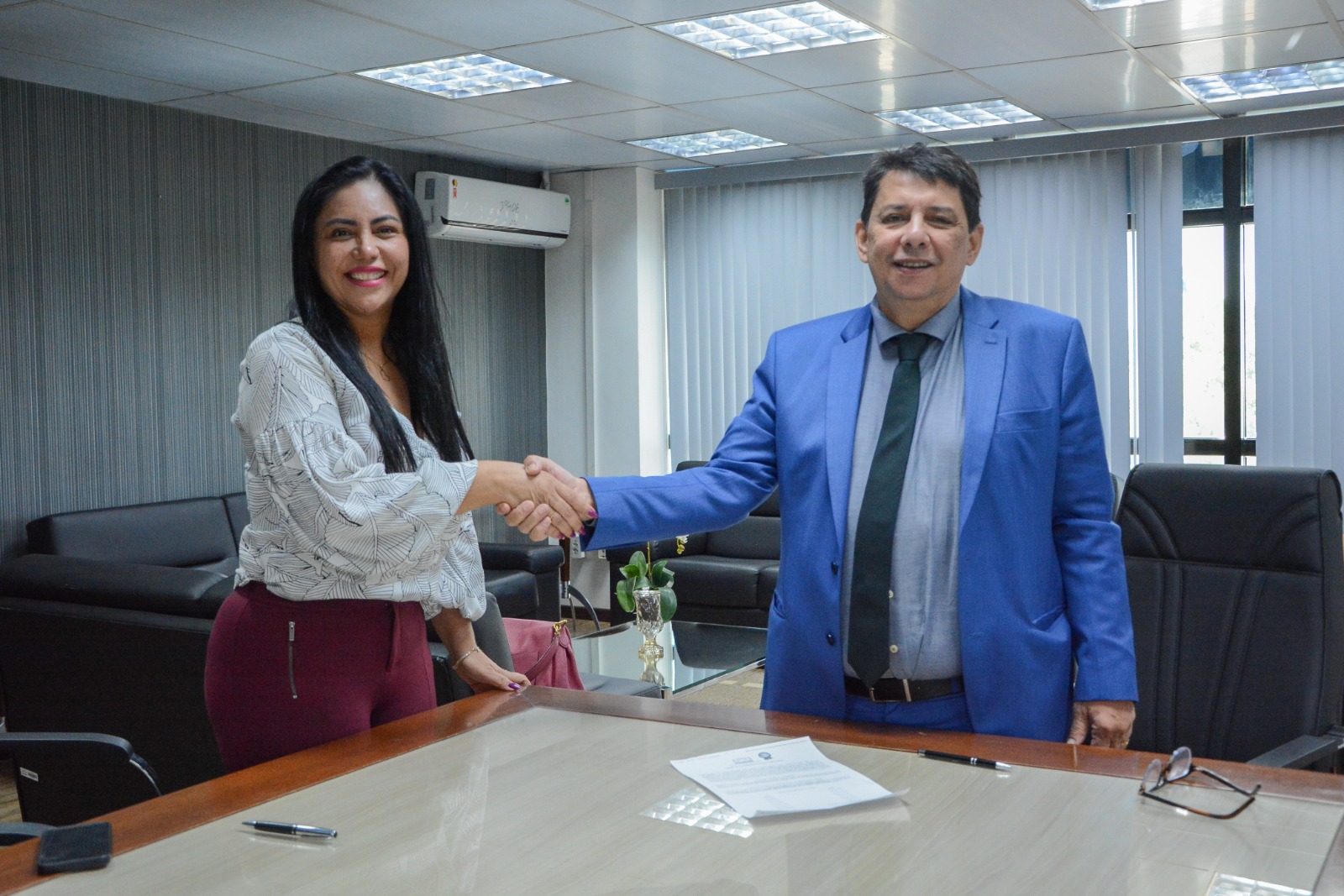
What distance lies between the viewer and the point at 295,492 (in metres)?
1.73

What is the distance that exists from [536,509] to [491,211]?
4.85m

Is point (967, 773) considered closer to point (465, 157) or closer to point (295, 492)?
point (295, 492)

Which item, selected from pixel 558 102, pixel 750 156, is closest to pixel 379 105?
pixel 558 102

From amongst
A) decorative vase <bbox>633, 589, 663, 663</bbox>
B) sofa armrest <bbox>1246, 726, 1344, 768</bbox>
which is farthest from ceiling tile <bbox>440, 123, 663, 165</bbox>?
sofa armrest <bbox>1246, 726, 1344, 768</bbox>

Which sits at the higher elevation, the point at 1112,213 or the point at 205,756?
the point at 1112,213

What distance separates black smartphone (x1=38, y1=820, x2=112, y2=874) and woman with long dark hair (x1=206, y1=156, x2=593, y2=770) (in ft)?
1.55

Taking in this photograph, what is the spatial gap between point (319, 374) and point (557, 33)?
9.07ft

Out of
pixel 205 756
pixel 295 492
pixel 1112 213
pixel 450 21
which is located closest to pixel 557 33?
pixel 450 21

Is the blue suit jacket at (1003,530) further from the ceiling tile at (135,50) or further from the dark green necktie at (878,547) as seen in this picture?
the ceiling tile at (135,50)

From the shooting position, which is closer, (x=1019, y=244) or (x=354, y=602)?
(x=354, y=602)

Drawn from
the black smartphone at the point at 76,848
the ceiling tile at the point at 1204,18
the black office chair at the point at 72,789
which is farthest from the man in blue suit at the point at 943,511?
the ceiling tile at the point at 1204,18

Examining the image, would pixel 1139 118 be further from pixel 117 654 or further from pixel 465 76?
pixel 117 654

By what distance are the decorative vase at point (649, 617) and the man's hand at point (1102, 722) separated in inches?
98.4

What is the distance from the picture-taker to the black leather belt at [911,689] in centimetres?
182
